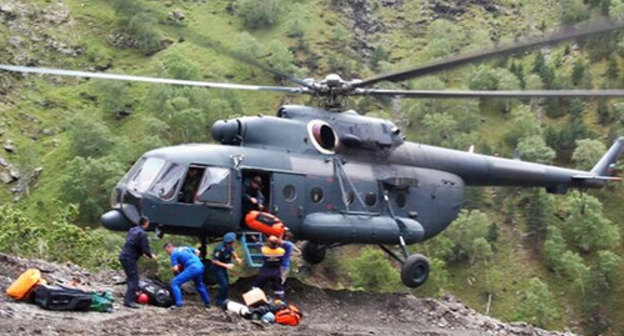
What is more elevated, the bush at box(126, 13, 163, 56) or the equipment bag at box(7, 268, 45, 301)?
the equipment bag at box(7, 268, 45, 301)

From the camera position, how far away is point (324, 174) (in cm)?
1883

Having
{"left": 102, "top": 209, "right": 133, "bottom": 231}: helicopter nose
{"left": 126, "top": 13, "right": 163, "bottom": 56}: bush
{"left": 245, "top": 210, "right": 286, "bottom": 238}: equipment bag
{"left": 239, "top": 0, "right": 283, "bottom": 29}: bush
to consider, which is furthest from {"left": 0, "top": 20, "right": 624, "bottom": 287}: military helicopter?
{"left": 239, "top": 0, "right": 283, "bottom": 29}: bush

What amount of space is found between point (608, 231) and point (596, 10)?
55255mm

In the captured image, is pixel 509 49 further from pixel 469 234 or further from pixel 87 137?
pixel 87 137

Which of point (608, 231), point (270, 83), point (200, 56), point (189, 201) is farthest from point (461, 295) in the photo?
point (189, 201)

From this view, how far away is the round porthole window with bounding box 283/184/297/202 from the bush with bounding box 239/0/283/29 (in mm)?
89053

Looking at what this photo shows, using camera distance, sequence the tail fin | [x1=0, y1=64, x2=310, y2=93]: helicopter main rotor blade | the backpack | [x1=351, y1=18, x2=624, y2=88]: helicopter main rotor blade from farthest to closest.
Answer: the tail fin < the backpack < [x1=0, y1=64, x2=310, y2=93]: helicopter main rotor blade < [x1=351, y1=18, x2=624, y2=88]: helicopter main rotor blade

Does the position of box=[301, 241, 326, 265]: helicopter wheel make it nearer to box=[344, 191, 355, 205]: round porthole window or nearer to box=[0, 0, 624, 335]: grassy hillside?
box=[344, 191, 355, 205]: round porthole window

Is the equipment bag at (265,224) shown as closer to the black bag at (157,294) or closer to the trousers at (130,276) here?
the black bag at (157,294)

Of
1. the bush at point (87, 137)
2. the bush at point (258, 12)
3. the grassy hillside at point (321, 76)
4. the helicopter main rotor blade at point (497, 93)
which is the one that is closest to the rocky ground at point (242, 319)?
the helicopter main rotor blade at point (497, 93)

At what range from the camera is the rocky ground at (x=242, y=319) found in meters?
13.0

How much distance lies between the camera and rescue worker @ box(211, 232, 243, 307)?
1630 cm

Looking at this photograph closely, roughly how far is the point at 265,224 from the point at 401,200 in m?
4.76

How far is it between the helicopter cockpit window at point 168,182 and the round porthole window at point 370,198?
16.5 feet
